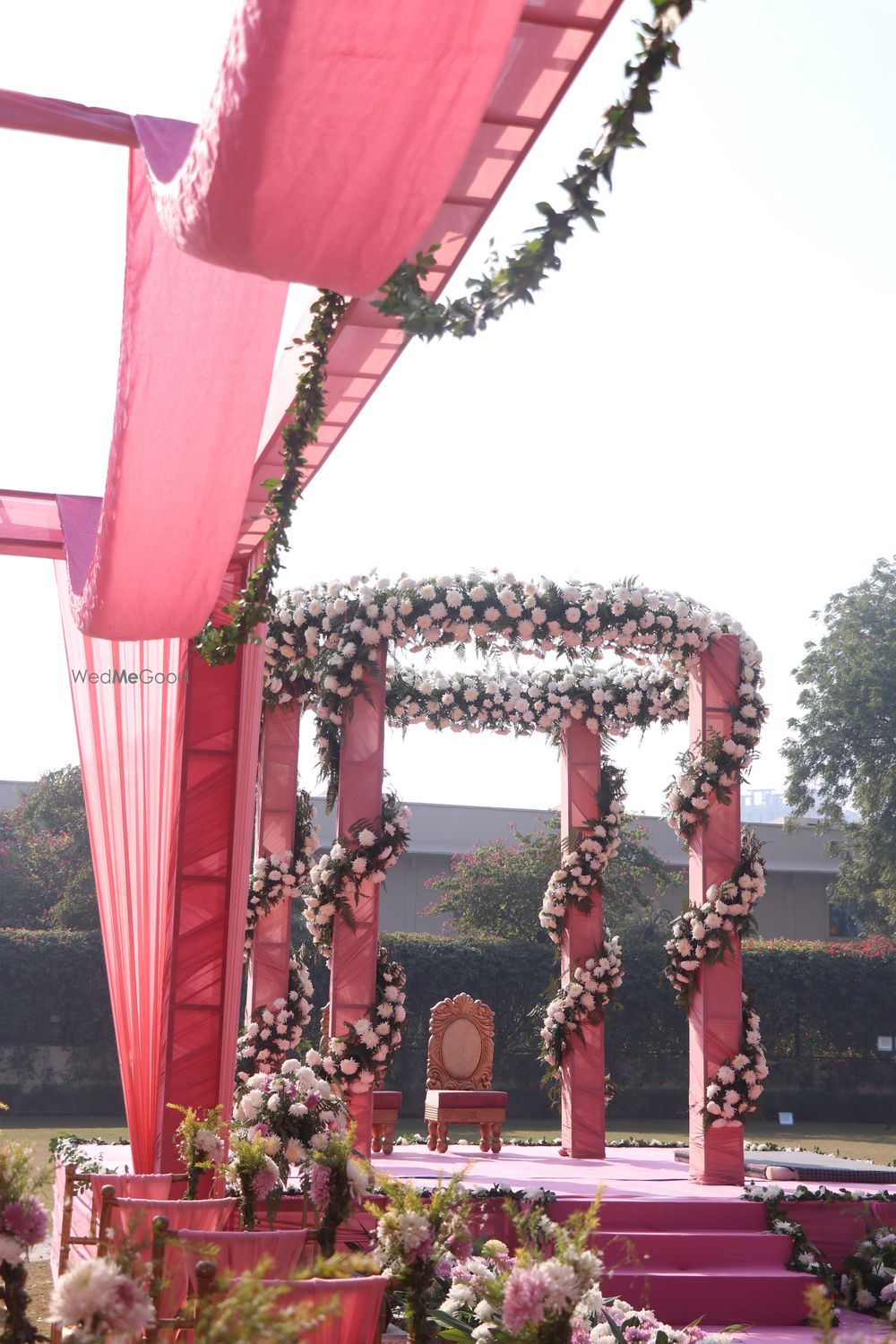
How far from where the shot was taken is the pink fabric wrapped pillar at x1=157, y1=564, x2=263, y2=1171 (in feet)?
22.1

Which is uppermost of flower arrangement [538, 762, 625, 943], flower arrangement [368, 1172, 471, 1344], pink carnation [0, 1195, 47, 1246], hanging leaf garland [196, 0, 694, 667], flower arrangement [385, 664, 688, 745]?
flower arrangement [385, 664, 688, 745]

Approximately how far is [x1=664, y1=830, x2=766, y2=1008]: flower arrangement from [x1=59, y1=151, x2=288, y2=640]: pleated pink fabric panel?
A: 5.39 metres

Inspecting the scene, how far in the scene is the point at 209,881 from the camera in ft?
23.2

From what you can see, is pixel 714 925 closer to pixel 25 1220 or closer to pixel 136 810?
pixel 136 810

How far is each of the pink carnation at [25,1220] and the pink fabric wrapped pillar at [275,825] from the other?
22.6 ft

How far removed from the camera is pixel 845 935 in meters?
27.5

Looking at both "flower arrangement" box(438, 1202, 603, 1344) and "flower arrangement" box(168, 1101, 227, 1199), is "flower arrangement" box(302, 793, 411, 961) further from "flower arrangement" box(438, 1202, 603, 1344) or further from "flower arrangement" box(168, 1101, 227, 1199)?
"flower arrangement" box(438, 1202, 603, 1344)

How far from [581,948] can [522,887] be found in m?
9.40

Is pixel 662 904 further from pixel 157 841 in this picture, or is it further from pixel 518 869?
pixel 157 841

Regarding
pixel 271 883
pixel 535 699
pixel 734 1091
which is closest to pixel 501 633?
pixel 535 699

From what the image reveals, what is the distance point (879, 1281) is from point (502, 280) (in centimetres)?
651

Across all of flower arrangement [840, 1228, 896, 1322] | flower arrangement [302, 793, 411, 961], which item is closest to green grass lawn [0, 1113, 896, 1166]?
flower arrangement [302, 793, 411, 961]

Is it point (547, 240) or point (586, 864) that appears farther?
point (586, 864)

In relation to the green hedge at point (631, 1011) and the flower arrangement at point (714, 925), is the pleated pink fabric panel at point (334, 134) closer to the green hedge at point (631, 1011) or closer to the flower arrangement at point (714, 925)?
the flower arrangement at point (714, 925)
